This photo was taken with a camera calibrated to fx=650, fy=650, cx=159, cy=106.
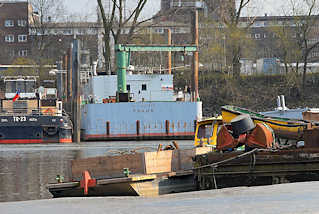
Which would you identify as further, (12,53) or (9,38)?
(9,38)

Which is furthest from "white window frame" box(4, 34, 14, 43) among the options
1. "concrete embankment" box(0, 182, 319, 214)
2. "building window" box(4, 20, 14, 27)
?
"concrete embankment" box(0, 182, 319, 214)

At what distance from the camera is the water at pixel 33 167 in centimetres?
1717

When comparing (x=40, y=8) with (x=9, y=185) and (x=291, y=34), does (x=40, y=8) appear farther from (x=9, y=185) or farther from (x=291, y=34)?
(x=9, y=185)

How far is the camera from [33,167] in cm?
2473

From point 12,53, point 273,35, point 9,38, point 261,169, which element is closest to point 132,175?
point 261,169

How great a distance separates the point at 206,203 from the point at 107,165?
446 centimetres

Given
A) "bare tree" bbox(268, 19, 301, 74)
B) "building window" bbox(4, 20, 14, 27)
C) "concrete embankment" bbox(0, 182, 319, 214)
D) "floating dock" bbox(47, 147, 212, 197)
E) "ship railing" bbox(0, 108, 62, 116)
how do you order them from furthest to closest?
"building window" bbox(4, 20, 14, 27)
"bare tree" bbox(268, 19, 301, 74)
"ship railing" bbox(0, 108, 62, 116)
"floating dock" bbox(47, 147, 212, 197)
"concrete embankment" bbox(0, 182, 319, 214)

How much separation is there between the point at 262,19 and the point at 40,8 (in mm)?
36711

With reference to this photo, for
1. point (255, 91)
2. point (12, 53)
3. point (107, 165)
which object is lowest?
point (255, 91)

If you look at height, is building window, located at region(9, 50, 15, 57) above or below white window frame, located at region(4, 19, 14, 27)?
below

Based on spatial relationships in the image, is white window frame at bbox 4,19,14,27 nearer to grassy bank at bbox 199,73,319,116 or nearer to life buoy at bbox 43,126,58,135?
grassy bank at bbox 199,73,319,116

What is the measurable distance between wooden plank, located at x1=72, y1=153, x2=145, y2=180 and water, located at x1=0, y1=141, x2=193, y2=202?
37cm

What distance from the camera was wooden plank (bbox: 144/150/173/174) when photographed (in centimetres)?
1603

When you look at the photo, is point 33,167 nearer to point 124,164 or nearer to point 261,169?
point 124,164
